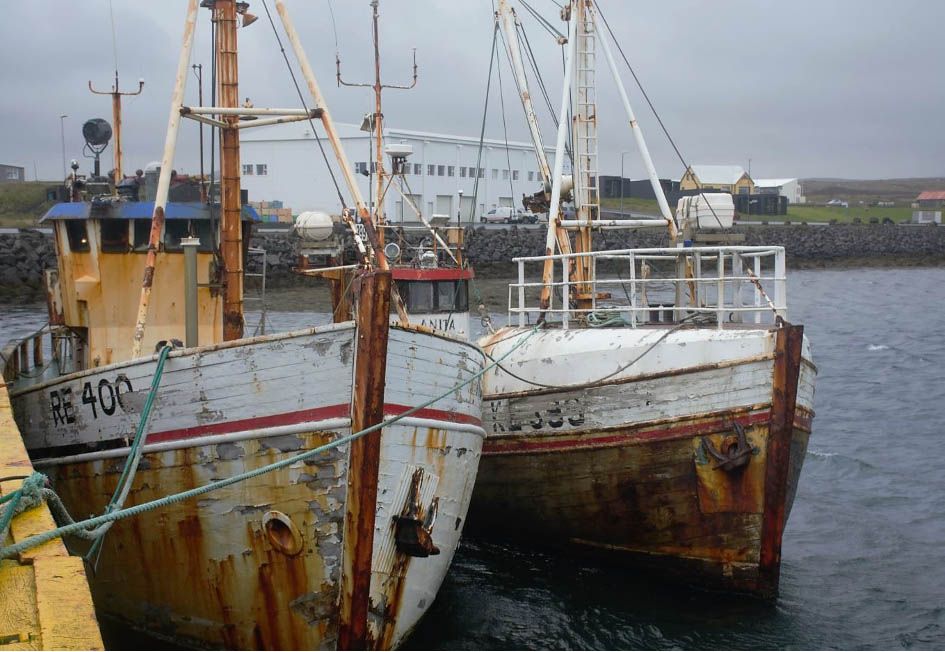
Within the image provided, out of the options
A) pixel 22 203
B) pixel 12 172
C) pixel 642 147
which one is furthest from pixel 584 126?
pixel 12 172

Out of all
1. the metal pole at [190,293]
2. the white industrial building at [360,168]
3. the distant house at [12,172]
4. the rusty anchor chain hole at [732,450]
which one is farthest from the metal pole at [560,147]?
the distant house at [12,172]

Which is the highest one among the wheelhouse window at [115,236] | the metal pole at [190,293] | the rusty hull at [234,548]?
the wheelhouse window at [115,236]

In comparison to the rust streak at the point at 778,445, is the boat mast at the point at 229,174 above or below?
above

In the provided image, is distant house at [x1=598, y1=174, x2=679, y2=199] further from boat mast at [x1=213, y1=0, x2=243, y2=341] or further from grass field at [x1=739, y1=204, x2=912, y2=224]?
boat mast at [x1=213, y1=0, x2=243, y2=341]

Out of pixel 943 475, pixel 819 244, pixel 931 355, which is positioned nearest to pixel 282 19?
pixel 943 475

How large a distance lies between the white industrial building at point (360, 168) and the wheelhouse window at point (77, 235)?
1472 inches

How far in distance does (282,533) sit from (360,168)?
1718 inches

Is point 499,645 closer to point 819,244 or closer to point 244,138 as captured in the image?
point 244,138

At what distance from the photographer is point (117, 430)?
8.95 metres

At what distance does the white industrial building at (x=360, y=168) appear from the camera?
54.0 metres

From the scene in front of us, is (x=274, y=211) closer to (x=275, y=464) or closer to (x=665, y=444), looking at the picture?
(x=665, y=444)

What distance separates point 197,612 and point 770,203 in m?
90.4

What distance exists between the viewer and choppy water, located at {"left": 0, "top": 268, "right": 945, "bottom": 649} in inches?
427

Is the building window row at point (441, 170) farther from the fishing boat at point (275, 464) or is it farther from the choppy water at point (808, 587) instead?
the fishing boat at point (275, 464)
